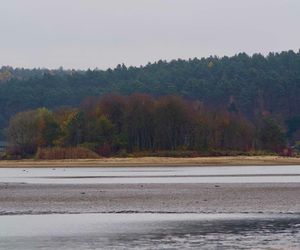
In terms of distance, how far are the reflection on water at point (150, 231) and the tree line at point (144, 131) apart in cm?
8129

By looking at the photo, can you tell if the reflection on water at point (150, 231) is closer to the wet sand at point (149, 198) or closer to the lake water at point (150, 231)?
the lake water at point (150, 231)

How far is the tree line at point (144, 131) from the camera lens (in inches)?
4641

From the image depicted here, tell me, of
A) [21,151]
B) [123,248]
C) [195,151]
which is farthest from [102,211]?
[21,151]

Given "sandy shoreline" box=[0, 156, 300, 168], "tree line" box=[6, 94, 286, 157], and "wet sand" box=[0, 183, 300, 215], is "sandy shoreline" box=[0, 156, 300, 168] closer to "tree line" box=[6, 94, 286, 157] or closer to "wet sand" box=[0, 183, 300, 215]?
"tree line" box=[6, 94, 286, 157]

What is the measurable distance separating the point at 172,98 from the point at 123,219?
92812 millimetres

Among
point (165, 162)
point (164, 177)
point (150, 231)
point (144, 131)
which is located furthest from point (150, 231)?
point (144, 131)

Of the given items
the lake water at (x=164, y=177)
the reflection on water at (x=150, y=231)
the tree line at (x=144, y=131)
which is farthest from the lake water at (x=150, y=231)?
the tree line at (x=144, y=131)

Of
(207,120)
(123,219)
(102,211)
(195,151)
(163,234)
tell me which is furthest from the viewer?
(207,120)

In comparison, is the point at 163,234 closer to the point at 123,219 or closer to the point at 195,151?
the point at 123,219

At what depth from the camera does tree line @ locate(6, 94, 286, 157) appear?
4641 inches

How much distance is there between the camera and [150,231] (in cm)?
2766

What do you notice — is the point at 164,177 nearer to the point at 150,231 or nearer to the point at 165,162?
the point at 165,162

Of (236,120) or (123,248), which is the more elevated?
(236,120)

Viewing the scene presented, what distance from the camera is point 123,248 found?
24.0m
